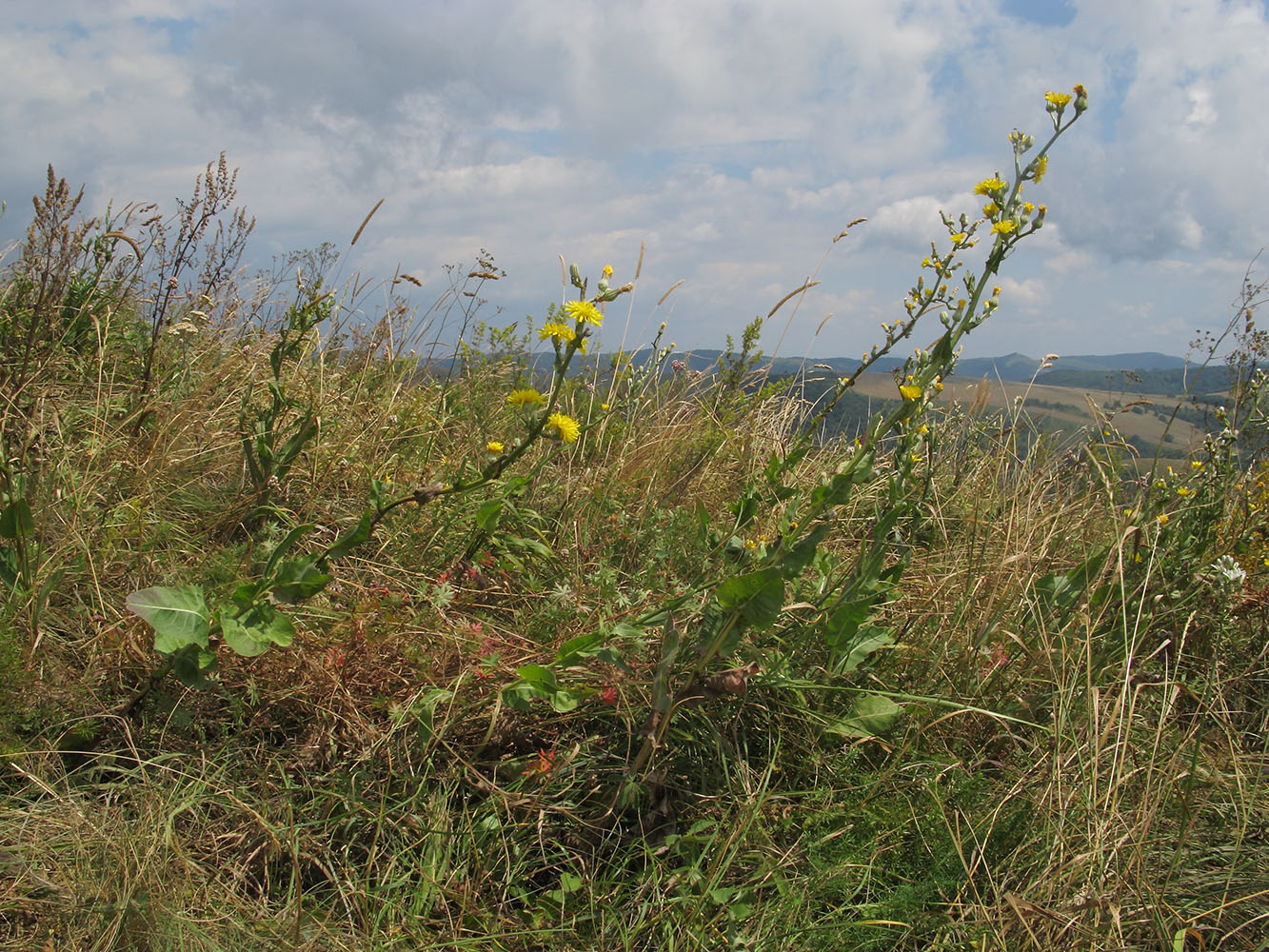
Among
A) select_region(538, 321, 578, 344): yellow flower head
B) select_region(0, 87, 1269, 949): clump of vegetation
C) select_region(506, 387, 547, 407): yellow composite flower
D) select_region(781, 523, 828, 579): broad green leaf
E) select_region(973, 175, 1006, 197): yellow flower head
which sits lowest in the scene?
select_region(0, 87, 1269, 949): clump of vegetation

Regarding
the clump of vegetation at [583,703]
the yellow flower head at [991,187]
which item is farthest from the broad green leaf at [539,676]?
the yellow flower head at [991,187]

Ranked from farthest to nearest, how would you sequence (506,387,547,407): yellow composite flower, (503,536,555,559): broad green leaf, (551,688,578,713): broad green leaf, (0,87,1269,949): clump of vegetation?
(503,536,555,559): broad green leaf, (506,387,547,407): yellow composite flower, (551,688,578,713): broad green leaf, (0,87,1269,949): clump of vegetation

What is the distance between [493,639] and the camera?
191 centimetres

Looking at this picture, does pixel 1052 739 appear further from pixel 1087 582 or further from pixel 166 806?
pixel 166 806

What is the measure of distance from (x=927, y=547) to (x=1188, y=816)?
48.9 inches

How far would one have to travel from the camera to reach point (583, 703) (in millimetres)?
1778

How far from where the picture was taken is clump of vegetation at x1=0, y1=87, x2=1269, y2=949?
141 cm

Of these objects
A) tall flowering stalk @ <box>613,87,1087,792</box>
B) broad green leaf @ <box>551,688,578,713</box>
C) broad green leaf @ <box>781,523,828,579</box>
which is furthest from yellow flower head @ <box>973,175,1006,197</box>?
broad green leaf @ <box>551,688,578,713</box>

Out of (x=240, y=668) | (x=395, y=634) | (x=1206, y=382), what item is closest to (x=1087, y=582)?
(x=1206, y=382)

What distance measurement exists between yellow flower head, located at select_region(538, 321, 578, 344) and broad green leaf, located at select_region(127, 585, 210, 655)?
92cm

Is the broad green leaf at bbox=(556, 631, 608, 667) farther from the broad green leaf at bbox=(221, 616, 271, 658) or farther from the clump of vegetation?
the broad green leaf at bbox=(221, 616, 271, 658)

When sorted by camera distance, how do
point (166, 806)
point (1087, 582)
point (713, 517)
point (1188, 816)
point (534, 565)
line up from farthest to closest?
point (713, 517) → point (534, 565) → point (1087, 582) → point (1188, 816) → point (166, 806)

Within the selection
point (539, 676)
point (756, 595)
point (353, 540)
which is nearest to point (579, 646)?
point (539, 676)

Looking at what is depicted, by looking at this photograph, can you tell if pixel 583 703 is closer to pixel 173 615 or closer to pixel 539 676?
pixel 539 676
